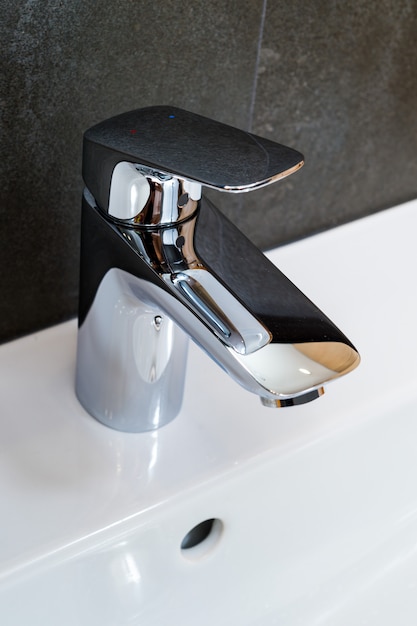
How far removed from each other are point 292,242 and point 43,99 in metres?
0.26

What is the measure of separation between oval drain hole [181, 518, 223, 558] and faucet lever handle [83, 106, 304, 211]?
7.3 inches

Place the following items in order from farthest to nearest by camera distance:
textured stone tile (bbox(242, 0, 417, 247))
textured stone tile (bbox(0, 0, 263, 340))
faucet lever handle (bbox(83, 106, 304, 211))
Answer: textured stone tile (bbox(242, 0, 417, 247)), textured stone tile (bbox(0, 0, 263, 340)), faucet lever handle (bbox(83, 106, 304, 211))

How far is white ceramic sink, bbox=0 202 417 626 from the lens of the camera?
17.0 inches

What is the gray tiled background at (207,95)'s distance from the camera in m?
0.46

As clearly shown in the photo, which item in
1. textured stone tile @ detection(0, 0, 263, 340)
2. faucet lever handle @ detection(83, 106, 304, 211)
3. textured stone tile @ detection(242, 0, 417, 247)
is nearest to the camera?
faucet lever handle @ detection(83, 106, 304, 211)

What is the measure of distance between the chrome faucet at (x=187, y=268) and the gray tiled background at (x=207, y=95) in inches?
2.8

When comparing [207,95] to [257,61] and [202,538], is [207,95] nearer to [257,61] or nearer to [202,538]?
[257,61]

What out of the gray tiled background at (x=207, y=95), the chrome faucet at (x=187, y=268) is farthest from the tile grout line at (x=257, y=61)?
the chrome faucet at (x=187, y=268)

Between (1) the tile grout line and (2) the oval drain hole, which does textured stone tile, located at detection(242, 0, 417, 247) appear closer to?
(1) the tile grout line

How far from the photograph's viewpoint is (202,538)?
48cm

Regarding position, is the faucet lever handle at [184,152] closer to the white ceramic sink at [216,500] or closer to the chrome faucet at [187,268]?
the chrome faucet at [187,268]

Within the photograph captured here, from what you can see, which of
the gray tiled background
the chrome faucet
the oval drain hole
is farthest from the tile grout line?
the oval drain hole

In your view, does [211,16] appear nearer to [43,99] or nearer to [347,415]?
[43,99]

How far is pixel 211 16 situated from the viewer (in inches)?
19.8
